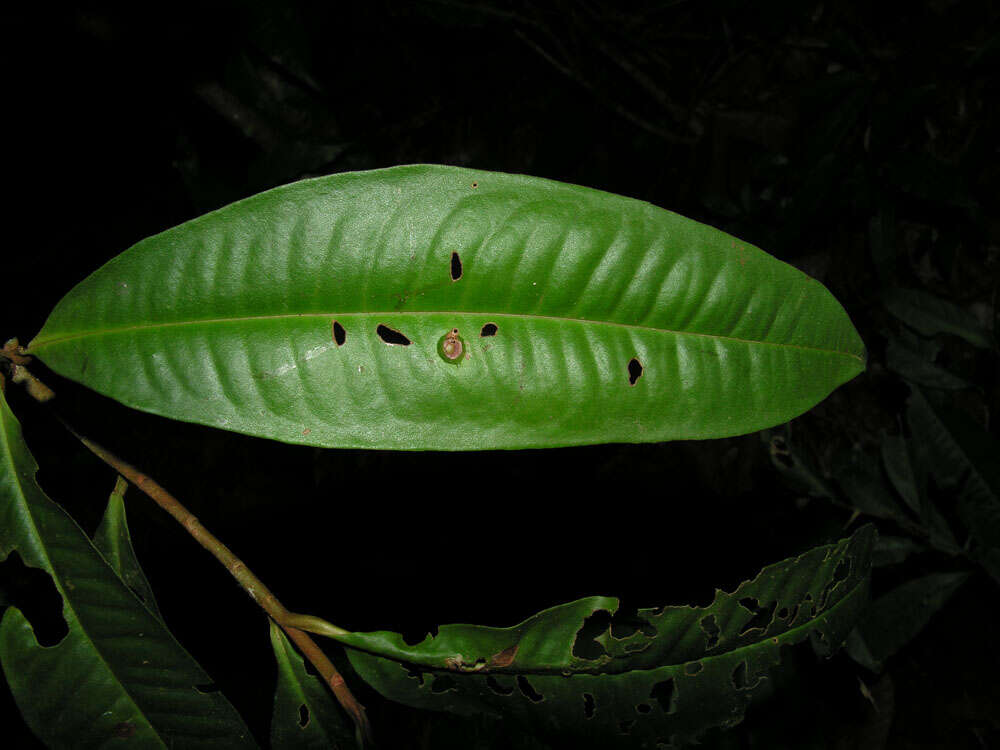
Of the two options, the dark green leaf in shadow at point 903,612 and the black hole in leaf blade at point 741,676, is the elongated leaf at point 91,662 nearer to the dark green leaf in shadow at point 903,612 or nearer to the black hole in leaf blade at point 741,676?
the black hole in leaf blade at point 741,676

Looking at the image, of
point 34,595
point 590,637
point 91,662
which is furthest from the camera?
point 590,637

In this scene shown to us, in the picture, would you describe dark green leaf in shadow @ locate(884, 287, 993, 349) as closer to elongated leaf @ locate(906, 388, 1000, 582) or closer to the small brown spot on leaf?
elongated leaf @ locate(906, 388, 1000, 582)

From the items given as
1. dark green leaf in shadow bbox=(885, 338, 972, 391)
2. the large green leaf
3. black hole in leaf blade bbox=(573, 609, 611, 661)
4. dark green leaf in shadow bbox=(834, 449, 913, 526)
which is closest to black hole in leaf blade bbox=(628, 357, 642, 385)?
the large green leaf

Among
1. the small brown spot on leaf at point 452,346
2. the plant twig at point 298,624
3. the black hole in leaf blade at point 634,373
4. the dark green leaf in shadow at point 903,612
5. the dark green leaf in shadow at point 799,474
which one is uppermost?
the small brown spot on leaf at point 452,346

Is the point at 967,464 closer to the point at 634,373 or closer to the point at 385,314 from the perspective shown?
the point at 634,373

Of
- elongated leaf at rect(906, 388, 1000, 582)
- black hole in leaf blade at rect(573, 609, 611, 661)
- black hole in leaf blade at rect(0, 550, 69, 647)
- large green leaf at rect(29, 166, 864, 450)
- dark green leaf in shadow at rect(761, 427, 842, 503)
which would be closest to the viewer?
large green leaf at rect(29, 166, 864, 450)

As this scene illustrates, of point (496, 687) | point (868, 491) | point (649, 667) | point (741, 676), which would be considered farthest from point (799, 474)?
point (496, 687)

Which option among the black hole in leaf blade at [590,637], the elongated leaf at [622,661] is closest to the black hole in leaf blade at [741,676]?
the elongated leaf at [622,661]
